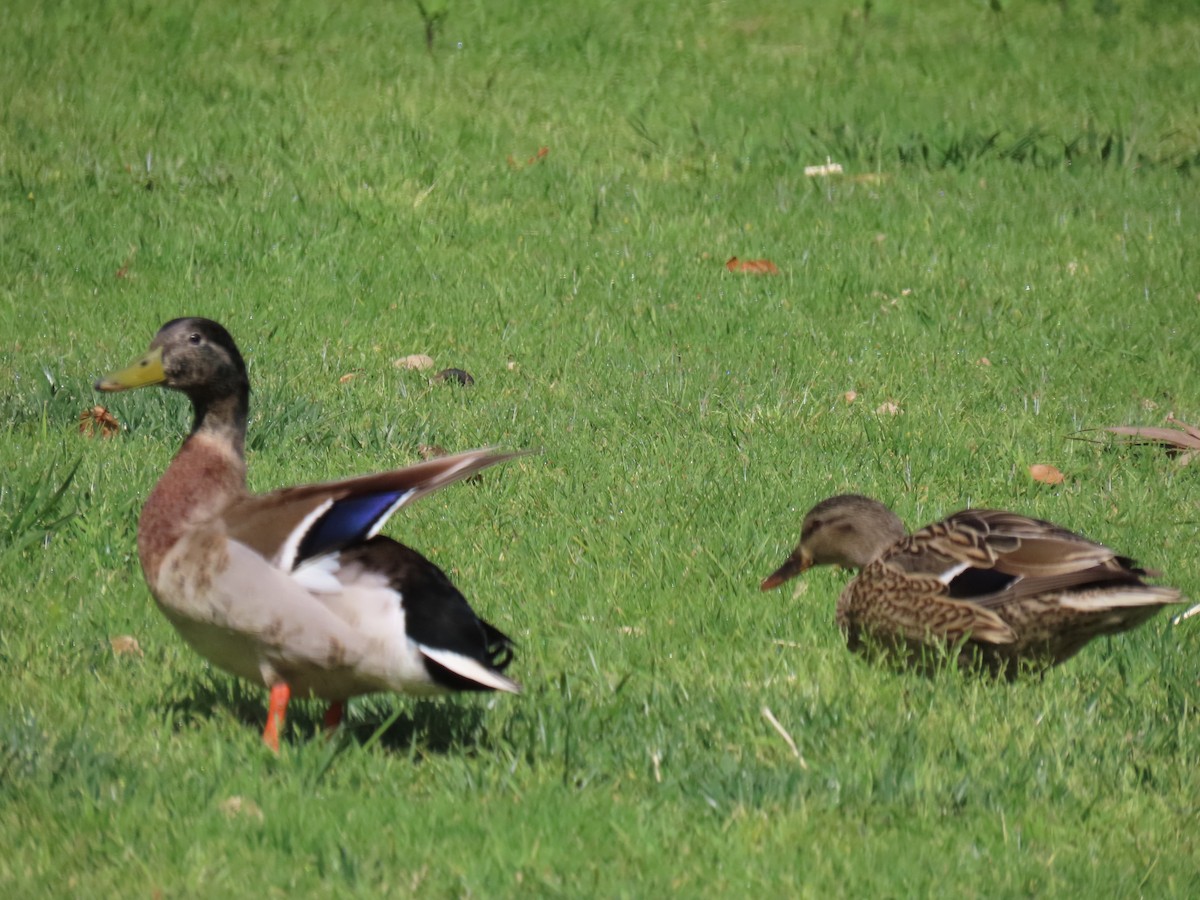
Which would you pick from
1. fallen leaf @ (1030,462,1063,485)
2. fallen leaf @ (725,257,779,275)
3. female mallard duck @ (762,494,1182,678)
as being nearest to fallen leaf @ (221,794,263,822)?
female mallard duck @ (762,494,1182,678)

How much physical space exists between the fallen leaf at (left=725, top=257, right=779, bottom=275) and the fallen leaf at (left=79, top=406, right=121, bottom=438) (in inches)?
143

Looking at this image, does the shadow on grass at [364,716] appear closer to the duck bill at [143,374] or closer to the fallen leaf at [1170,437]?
the duck bill at [143,374]

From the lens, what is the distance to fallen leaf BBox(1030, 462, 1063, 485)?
609 centimetres

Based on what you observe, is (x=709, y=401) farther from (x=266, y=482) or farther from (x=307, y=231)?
(x=307, y=231)

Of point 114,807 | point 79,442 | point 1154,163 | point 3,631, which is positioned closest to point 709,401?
point 79,442

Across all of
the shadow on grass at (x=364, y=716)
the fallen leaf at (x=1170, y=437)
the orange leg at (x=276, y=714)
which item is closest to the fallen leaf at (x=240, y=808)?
the orange leg at (x=276, y=714)

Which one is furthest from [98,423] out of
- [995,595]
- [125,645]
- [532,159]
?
[532,159]

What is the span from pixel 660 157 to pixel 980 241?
2243 mm

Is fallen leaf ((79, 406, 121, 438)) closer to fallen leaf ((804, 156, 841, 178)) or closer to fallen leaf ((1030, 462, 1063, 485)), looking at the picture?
fallen leaf ((1030, 462, 1063, 485))

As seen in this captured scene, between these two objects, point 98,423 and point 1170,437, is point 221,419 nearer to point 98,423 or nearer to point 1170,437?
point 98,423

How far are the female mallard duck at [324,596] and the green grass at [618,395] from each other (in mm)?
232

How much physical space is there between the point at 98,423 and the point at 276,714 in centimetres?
282

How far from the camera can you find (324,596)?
12.0 feet

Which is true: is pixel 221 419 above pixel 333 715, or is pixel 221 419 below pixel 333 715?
above
